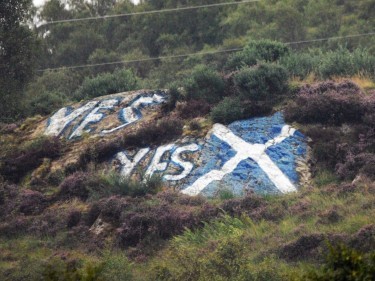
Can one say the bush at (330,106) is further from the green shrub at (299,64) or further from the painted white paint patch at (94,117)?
the painted white paint patch at (94,117)

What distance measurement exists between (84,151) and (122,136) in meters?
1.19

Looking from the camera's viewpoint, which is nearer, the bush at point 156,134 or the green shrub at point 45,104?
the bush at point 156,134

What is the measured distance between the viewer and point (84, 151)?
22578 millimetres

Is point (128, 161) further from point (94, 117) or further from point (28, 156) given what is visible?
point (94, 117)

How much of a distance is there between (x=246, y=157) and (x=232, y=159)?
0.37m

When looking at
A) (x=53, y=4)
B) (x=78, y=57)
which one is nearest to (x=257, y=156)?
(x=78, y=57)

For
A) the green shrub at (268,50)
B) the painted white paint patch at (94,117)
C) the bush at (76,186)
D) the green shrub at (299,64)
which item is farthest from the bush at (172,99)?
the bush at (76,186)

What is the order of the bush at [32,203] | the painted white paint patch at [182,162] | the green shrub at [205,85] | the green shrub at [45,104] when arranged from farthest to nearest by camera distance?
the green shrub at [45,104] → the green shrub at [205,85] → the bush at [32,203] → the painted white paint patch at [182,162]

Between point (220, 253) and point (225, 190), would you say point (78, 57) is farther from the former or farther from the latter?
point (220, 253)

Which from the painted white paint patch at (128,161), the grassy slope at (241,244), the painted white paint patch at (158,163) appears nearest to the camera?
the grassy slope at (241,244)

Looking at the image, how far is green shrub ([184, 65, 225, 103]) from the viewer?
23.8m

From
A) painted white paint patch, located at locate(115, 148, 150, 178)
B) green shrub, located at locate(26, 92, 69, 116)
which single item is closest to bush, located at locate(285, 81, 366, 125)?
painted white paint patch, located at locate(115, 148, 150, 178)

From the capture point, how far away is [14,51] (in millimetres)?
24812

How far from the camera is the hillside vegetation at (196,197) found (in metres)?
Result: 14.4
